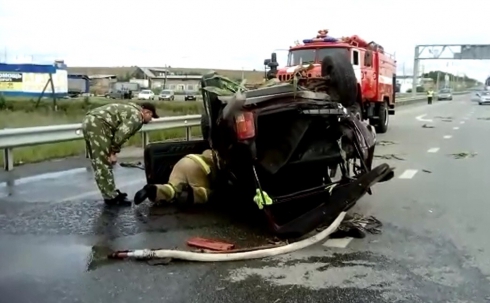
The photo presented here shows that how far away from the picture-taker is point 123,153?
13.8 m

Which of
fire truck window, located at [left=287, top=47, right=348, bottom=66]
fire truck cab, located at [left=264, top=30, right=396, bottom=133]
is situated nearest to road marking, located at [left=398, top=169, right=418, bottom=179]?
fire truck cab, located at [left=264, top=30, right=396, bottom=133]

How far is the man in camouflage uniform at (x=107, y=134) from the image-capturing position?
7.63 meters

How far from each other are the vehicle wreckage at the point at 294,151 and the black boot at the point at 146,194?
0.86m

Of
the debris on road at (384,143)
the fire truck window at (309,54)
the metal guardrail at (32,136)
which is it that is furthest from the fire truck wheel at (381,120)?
the metal guardrail at (32,136)

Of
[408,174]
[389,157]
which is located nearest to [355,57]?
[389,157]

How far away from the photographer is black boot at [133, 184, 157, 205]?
7268 mm

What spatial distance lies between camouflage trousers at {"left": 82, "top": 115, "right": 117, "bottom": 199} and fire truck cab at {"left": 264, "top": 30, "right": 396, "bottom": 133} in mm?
9209

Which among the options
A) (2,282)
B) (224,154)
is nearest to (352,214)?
(224,154)

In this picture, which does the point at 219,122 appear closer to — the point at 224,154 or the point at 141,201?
the point at 224,154

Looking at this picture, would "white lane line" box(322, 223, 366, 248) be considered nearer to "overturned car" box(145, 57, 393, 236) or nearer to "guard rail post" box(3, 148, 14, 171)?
"overturned car" box(145, 57, 393, 236)

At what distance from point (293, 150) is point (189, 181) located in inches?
70.7

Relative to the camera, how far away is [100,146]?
7.64 metres

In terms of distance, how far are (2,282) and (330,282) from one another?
8.02ft

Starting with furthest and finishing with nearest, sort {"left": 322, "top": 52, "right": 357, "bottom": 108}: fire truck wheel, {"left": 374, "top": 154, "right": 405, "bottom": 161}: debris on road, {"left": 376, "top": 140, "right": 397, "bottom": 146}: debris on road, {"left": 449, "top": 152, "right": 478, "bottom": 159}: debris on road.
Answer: {"left": 376, "top": 140, "right": 397, "bottom": 146}: debris on road → {"left": 449, "top": 152, "right": 478, "bottom": 159}: debris on road → {"left": 374, "top": 154, "right": 405, "bottom": 161}: debris on road → {"left": 322, "top": 52, "right": 357, "bottom": 108}: fire truck wheel
